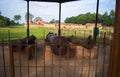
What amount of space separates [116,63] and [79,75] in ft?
8.73

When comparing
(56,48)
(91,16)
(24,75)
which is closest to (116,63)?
(24,75)

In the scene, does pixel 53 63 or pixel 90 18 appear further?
pixel 90 18

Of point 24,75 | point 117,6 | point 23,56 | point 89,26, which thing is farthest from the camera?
point 89,26

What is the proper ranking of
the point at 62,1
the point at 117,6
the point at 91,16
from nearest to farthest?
the point at 117,6
the point at 62,1
the point at 91,16

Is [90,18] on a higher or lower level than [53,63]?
higher

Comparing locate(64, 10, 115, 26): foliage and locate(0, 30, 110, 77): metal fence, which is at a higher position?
locate(64, 10, 115, 26): foliage

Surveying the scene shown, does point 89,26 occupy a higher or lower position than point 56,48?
higher

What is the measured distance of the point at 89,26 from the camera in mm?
22328

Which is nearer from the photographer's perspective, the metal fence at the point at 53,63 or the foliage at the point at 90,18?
the metal fence at the point at 53,63

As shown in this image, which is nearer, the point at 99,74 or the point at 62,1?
the point at 99,74

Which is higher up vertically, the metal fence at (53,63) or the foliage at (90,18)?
the foliage at (90,18)

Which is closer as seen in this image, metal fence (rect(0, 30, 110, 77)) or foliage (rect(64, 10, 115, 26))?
metal fence (rect(0, 30, 110, 77))

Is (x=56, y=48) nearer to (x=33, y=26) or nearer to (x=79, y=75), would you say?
(x=79, y=75)

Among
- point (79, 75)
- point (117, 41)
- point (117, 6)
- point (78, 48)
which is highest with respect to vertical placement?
point (117, 6)
